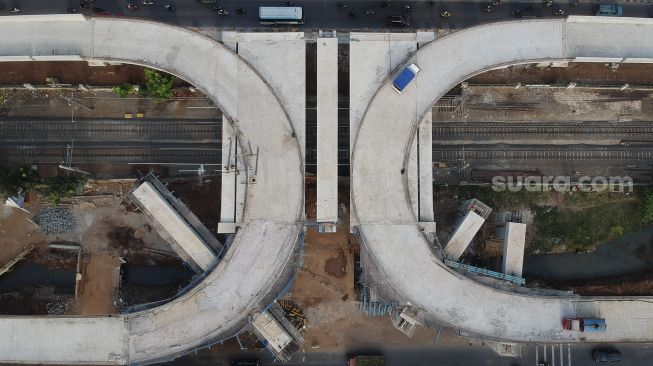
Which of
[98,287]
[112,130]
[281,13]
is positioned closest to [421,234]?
[281,13]

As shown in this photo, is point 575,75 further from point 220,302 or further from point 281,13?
point 220,302

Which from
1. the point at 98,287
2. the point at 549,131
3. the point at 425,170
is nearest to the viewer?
the point at 425,170

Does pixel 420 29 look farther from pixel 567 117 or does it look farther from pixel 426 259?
pixel 426 259

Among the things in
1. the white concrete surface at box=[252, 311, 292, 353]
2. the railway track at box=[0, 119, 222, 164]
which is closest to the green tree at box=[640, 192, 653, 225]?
the white concrete surface at box=[252, 311, 292, 353]

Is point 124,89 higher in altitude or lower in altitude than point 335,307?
higher

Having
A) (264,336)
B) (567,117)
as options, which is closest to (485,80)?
(567,117)

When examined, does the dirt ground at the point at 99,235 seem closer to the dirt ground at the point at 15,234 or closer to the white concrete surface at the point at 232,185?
the dirt ground at the point at 15,234

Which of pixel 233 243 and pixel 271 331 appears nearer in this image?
pixel 233 243

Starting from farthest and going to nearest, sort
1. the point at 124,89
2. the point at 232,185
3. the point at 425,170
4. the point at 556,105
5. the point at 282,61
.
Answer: the point at 556,105
the point at 124,89
the point at 425,170
the point at 282,61
the point at 232,185

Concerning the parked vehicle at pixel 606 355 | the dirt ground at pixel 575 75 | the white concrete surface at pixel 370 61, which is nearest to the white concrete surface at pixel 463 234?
the white concrete surface at pixel 370 61
